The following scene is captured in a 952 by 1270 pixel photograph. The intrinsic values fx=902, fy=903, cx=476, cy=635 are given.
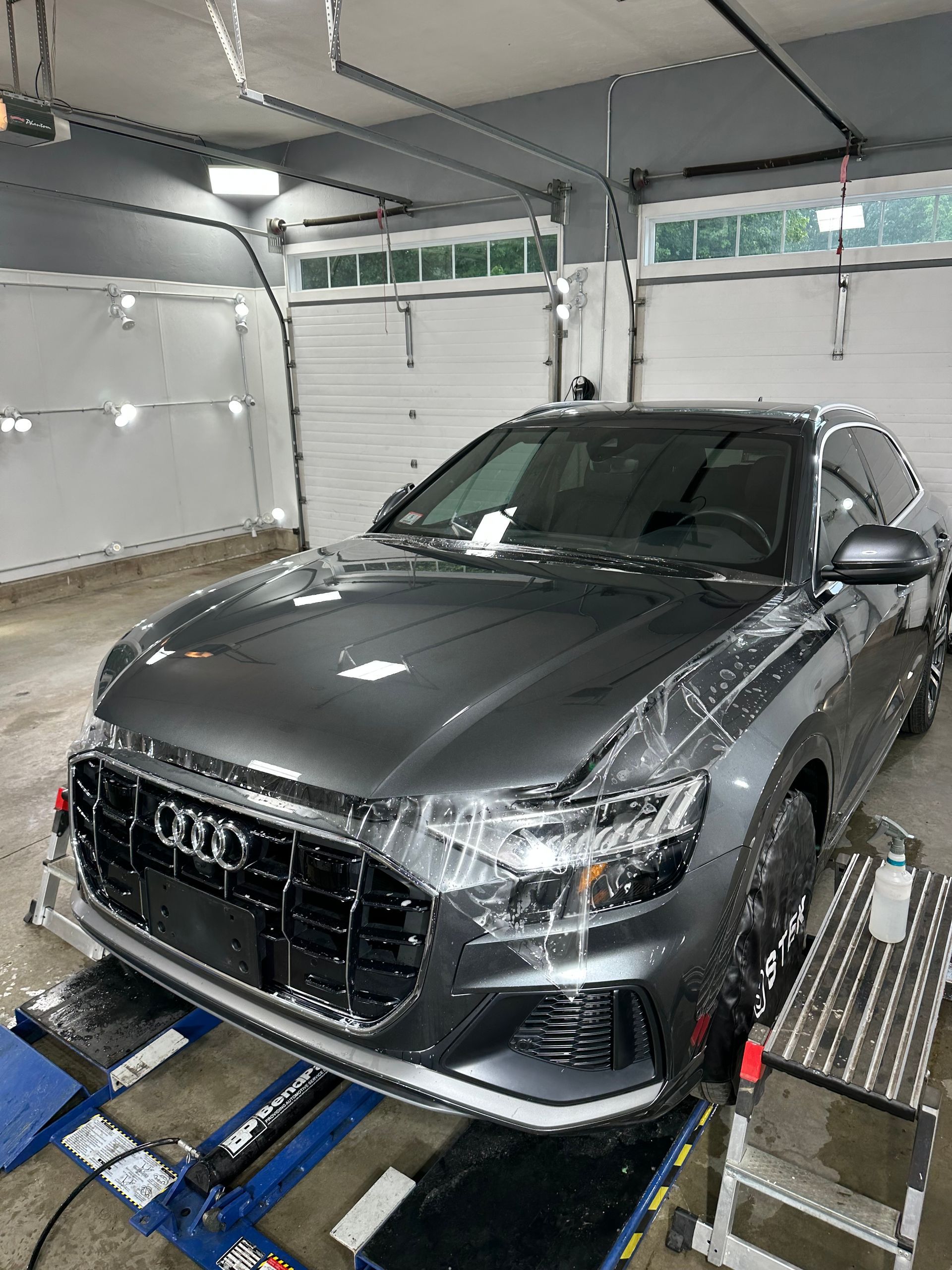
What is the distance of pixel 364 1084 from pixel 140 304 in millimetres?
7383

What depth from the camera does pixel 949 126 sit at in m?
5.14

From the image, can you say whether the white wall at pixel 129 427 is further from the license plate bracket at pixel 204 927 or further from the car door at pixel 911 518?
the car door at pixel 911 518

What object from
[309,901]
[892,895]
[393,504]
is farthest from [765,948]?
[393,504]

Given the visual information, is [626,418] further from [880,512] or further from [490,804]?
[490,804]

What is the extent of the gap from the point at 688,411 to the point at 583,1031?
1949mm

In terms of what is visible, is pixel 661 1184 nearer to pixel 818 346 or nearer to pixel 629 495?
pixel 629 495

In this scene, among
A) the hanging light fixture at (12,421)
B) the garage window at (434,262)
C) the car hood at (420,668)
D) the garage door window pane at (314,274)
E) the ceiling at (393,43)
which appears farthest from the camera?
the garage door window pane at (314,274)

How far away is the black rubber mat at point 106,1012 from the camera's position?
2.14 meters

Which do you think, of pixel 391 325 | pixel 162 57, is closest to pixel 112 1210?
pixel 162 57

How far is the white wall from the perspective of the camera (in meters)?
6.82

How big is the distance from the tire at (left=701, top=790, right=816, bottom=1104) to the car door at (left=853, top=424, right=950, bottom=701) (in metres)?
1.17

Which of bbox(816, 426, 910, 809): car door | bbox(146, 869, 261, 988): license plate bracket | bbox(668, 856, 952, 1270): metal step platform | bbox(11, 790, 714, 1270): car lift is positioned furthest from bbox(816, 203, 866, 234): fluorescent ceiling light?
bbox(146, 869, 261, 988): license plate bracket

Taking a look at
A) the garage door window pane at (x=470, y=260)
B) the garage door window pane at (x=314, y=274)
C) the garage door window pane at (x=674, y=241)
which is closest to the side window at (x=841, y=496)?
the garage door window pane at (x=674, y=241)

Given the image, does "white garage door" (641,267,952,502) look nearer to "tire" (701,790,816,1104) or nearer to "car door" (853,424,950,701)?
"car door" (853,424,950,701)
